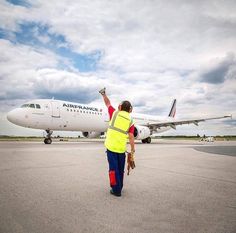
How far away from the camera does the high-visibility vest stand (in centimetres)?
408

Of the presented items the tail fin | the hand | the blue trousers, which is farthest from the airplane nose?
the tail fin

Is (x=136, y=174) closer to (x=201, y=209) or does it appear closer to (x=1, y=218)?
(x=201, y=209)

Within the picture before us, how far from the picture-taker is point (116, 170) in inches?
156

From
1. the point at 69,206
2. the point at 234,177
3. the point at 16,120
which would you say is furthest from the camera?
the point at 16,120


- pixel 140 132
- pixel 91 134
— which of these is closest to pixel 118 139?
pixel 140 132

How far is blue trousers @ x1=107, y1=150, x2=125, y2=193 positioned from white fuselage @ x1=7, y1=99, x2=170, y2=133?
14457 mm

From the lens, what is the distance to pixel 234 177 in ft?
17.8

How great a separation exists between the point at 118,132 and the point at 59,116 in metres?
15.4

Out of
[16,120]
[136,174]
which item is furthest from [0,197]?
[16,120]

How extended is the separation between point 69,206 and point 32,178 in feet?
6.83

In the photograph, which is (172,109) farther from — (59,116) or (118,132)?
(118,132)

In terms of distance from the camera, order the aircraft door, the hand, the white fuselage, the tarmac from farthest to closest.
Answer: the aircraft door, the white fuselage, the hand, the tarmac

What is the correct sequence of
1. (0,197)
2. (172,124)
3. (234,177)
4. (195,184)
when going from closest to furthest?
(0,197)
(195,184)
(234,177)
(172,124)

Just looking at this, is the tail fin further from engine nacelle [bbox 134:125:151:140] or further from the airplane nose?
the airplane nose
